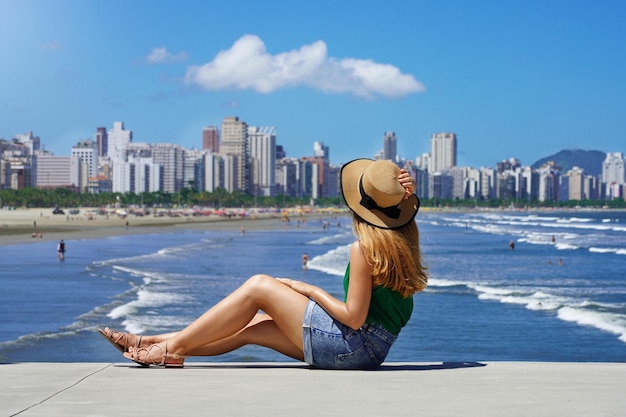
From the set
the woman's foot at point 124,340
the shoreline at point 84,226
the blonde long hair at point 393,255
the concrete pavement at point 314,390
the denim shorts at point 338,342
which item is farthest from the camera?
the shoreline at point 84,226

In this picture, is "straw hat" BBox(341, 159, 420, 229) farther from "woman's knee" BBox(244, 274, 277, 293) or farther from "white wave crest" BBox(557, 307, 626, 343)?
"white wave crest" BBox(557, 307, 626, 343)

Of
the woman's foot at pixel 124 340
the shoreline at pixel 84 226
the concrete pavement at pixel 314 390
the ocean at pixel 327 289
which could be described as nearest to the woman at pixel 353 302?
the woman's foot at pixel 124 340

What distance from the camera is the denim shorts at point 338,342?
517 cm

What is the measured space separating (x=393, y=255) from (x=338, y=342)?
21.8 inches

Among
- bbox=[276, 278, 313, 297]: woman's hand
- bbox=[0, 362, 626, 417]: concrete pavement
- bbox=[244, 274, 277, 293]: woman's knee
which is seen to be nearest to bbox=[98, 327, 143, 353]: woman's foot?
bbox=[0, 362, 626, 417]: concrete pavement

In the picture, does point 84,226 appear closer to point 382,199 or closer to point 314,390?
point 382,199

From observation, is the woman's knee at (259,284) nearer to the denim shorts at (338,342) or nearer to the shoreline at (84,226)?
the denim shorts at (338,342)

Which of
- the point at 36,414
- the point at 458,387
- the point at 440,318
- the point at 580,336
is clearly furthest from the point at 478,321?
the point at 36,414

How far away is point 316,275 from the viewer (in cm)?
2981

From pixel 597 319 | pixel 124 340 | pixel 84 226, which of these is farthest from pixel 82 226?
pixel 124 340

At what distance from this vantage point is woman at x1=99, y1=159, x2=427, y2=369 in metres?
5.09

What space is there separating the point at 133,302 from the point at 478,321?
23.5 feet

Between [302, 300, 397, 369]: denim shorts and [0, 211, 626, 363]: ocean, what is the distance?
7.73 metres

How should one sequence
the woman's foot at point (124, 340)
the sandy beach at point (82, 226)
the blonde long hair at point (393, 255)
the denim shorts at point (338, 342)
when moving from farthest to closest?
the sandy beach at point (82, 226), the woman's foot at point (124, 340), the denim shorts at point (338, 342), the blonde long hair at point (393, 255)
